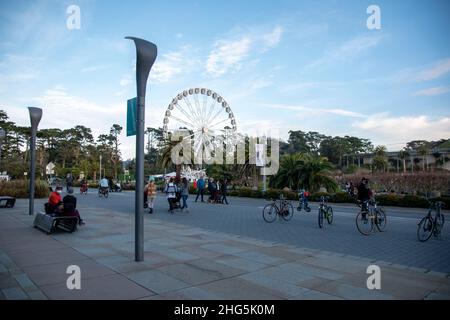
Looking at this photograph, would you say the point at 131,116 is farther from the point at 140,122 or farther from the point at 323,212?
the point at 323,212

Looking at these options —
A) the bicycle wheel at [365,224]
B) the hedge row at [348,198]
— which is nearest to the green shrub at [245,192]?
the hedge row at [348,198]

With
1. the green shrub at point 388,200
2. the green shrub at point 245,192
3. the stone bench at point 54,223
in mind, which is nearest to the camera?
the stone bench at point 54,223

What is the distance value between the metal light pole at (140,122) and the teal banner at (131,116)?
19 centimetres

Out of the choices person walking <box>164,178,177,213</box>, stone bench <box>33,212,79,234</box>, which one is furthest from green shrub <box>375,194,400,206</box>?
stone bench <box>33,212,79,234</box>

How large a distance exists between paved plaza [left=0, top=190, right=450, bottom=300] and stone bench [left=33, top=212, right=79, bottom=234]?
0.23m

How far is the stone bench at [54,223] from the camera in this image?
955 centimetres

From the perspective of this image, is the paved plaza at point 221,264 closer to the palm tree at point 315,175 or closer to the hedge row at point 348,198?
the hedge row at point 348,198

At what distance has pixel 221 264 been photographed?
6.54 metres

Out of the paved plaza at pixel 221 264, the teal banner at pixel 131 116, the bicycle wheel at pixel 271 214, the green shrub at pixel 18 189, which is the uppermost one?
the teal banner at pixel 131 116

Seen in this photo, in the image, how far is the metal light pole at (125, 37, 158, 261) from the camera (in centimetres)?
664

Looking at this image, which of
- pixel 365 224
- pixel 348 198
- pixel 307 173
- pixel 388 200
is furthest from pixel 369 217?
pixel 307 173

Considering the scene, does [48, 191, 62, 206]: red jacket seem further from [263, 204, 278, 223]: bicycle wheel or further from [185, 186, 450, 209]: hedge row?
[185, 186, 450, 209]: hedge row

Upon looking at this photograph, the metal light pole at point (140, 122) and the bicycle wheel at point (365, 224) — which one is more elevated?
the metal light pole at point (140, 122)

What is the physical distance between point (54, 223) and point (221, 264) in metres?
5.53
